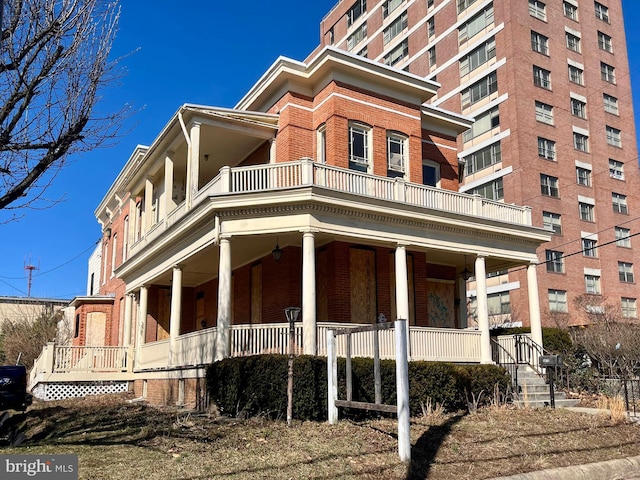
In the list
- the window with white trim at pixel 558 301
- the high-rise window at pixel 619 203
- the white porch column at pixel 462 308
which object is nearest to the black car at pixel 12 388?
the white porch column at pixel 462 308

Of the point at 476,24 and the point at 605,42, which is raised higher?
the point at 605,42

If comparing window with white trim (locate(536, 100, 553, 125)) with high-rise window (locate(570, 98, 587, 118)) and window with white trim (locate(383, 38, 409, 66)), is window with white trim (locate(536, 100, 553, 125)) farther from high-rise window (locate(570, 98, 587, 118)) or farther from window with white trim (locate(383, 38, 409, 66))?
window with white trim (locate(383, 38, 409, 66))

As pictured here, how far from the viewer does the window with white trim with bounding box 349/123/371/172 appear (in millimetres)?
18719

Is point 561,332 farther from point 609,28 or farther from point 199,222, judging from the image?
point 609,28

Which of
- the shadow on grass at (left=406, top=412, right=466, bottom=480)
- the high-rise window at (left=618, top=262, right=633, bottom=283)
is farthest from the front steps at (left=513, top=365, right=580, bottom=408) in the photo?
the high-rise window at (left=618, top=262, right=633, bottom=283)

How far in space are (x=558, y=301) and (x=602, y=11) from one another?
2594cm

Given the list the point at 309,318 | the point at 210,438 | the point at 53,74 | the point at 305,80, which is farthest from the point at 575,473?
the point at 305,80

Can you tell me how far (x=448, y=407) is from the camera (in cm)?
1352

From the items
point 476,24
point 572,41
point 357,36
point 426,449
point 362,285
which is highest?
point 357,36

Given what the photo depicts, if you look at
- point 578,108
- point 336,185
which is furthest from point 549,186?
point 336,185

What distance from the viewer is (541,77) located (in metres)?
44.1

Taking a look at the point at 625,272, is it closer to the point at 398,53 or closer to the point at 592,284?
the point at 592,284

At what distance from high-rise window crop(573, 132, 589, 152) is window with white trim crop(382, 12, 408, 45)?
18.4 metres

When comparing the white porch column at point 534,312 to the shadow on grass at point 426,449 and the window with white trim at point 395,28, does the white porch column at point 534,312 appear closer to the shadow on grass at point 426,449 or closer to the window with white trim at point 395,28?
the shadow on grass at point 426,449
